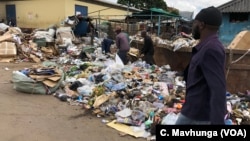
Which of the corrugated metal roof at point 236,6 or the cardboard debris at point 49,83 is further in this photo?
the corrugated metal roof at point 236,6

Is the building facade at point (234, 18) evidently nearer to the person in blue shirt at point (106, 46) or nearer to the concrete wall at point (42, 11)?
the concrete wall at point (42, 11)

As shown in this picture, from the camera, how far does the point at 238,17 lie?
18406 millimetres

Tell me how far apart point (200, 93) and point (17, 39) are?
1340 cm

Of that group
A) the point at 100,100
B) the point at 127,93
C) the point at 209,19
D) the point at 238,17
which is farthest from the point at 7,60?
the point at 238,17

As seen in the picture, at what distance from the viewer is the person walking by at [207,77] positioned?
2430 millimetres

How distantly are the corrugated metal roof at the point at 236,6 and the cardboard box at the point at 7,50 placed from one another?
11.4 meters

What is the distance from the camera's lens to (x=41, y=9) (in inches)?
836

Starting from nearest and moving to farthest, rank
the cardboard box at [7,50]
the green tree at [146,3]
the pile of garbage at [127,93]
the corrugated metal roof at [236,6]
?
the pile of garbage at [127,93] < the cardboard box at [7,50] < the corrugated metal roof at [236,6] < the green tree at [146,3]

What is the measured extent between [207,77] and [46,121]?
4.10 meters

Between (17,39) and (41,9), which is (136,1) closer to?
(41,9)

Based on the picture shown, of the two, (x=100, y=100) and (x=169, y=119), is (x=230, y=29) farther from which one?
(x=169, y=119)

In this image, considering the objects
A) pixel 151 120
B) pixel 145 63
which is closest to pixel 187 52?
pixel 145 63

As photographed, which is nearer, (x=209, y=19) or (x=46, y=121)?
(x=209, y=19)

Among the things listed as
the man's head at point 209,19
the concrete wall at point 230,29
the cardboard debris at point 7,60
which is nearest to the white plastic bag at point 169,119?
the man's head at point 209,19
